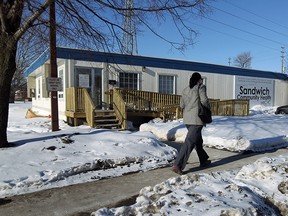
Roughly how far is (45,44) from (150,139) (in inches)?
144

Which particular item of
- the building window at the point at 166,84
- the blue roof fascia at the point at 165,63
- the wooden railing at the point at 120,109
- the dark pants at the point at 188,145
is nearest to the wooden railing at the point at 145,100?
the wooden railing at the point at 120,109

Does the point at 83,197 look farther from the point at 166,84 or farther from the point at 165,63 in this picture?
the point at 165,63

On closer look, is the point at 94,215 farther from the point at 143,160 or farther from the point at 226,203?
the point at 143,160

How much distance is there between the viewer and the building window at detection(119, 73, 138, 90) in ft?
52.7

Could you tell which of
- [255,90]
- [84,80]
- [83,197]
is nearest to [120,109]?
[84,80]

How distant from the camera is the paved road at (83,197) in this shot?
Answer: 3631 mm

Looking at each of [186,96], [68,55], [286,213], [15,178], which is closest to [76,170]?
[15,178]

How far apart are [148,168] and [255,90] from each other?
2101cm

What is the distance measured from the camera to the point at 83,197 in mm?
4090

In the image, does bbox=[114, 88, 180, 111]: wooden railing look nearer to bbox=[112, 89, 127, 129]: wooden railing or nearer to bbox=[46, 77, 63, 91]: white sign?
bbox=[112, 89, 127, 129]: wooden railing

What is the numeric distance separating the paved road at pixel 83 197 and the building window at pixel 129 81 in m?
11.0

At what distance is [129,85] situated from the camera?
16.3 m

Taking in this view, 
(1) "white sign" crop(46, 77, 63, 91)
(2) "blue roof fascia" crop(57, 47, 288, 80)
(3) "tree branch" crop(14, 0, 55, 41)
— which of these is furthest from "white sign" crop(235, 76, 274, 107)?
(3) "tree branch" crop(14, 0, 55, 41)

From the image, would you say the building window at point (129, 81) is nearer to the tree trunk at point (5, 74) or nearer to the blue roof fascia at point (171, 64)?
the blue roof fascia at point (171, 64)
